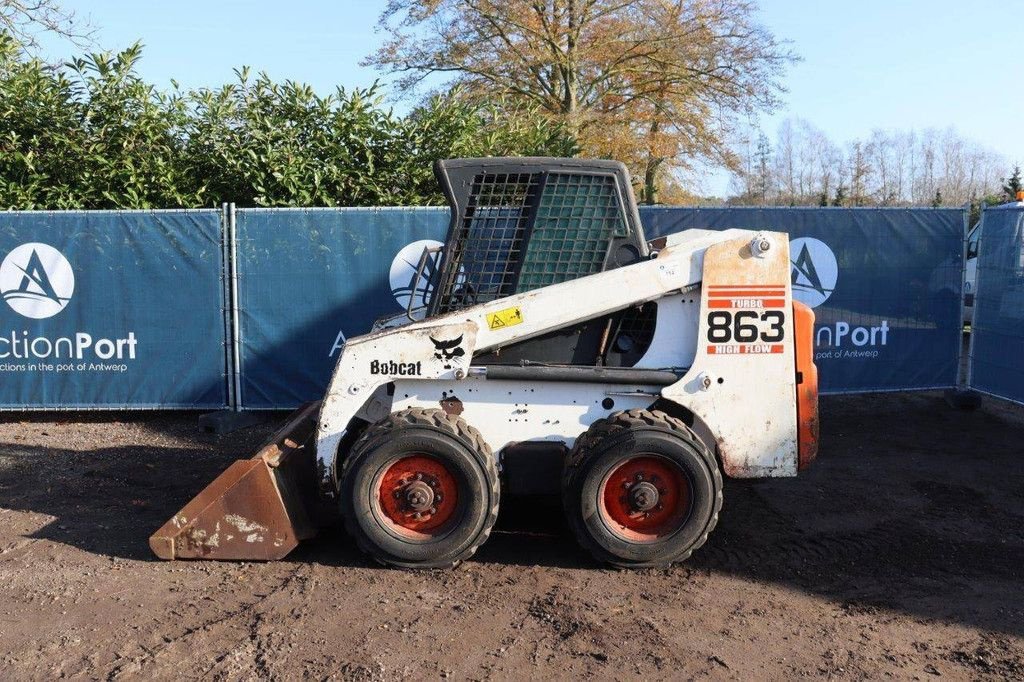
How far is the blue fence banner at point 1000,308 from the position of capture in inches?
360

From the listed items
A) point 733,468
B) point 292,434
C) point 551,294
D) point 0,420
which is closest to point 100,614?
point 292,434

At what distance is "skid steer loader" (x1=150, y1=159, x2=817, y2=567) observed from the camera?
17.5 ft

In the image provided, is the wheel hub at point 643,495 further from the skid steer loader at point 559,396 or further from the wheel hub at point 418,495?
the wheel hub at point 418,495

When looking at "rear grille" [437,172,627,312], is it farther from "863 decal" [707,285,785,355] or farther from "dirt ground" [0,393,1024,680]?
"dirt ground" [0,393,1024,680]

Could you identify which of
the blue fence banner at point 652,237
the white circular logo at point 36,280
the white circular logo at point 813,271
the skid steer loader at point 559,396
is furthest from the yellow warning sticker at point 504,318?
the white circular logo at point 36,280

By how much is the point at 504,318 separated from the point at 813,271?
5.29 meters

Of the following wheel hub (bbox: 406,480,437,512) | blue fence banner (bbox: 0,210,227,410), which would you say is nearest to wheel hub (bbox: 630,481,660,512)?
wheel hub (bbox: 406,480,437,512)

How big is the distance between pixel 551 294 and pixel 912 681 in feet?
8.85

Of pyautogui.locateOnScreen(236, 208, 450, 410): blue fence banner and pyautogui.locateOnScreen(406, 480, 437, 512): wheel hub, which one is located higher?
pyautogui.locateOnScreen(236, 208, 450, 410): blue fence banner

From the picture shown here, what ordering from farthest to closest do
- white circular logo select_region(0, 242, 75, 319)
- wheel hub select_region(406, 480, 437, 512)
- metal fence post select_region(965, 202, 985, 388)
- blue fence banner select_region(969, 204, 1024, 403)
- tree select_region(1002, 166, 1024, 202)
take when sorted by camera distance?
1. tree select_region(1002, 166, 1024, 202)
2. metal fence post select_region(965, 202, 985, 388)
3. white circular logo select_region(0, 242, 75, 319)
4. blue fence banner select_region(969, 204, 1024, 403)
5. wheel hub select_region(406, 480, 437, 512)

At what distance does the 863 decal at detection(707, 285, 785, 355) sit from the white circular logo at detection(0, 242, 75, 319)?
6.74m

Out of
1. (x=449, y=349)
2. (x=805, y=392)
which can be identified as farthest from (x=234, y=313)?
(x=805, y=392)

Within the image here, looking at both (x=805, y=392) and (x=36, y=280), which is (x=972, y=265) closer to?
(x=805, y=392)

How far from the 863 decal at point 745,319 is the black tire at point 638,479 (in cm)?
56
